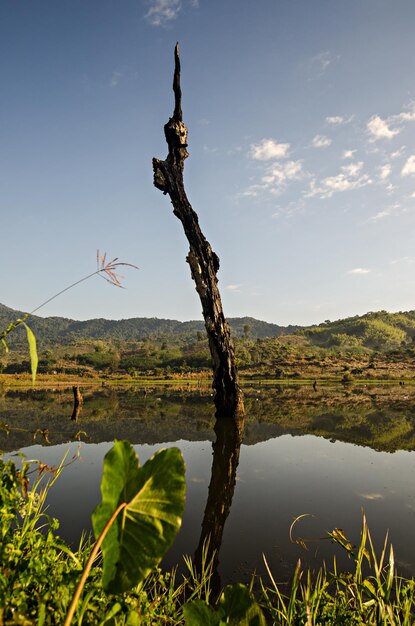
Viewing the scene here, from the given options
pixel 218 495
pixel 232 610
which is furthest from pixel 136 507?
pixel 218 495

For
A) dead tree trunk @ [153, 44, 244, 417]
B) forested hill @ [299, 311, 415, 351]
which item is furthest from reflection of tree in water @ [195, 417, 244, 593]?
forested hill @ [299, 311, 415, 351]

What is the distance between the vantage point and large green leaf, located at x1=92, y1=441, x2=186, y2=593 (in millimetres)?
1036

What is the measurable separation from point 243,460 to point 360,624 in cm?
559

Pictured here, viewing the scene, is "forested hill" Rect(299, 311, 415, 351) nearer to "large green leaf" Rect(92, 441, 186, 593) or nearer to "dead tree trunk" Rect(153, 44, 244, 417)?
"dead tree trunk" Rect(153, 44, 244, 417)

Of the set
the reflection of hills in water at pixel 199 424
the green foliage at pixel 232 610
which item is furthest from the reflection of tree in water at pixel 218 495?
the green foliage at pixel 232 610

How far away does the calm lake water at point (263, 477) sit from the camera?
3.76 m

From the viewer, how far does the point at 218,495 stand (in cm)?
524

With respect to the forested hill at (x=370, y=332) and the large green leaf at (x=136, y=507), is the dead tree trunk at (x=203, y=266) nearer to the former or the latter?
the large green leaf at (x=136, y=507)

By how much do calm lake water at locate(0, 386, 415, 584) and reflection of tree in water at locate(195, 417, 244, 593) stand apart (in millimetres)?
22

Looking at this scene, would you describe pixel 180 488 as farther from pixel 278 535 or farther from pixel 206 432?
pixel 206 432

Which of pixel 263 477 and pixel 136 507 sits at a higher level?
pixel 136 507

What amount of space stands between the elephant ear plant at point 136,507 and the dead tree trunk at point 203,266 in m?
11.3

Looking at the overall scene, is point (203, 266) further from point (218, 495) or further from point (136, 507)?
point (136, 507)

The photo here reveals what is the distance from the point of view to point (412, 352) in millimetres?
57219
